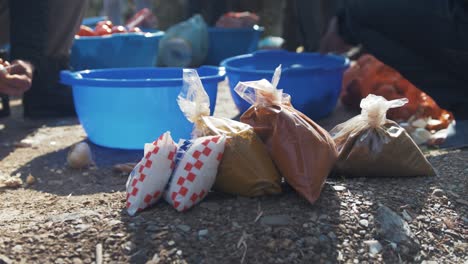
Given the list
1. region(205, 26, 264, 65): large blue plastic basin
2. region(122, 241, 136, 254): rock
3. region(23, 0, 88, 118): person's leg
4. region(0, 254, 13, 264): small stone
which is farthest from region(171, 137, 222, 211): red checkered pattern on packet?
region(205, 26, 264, 65): large blue plastic basin

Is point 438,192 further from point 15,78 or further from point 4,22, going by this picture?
point 4,22

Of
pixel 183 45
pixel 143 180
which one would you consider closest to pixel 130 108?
pixel 143 180

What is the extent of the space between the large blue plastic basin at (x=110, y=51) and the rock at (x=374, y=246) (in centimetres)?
217

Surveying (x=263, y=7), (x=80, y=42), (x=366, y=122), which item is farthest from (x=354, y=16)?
(x=263, y=7)

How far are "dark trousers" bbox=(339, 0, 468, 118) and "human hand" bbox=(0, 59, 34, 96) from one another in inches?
56.2

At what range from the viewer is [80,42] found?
3.16 m

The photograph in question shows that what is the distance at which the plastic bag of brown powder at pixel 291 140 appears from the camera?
1.54 m

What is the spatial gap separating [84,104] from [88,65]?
94 centimetres

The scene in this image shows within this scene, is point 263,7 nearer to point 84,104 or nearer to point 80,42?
point 80,42

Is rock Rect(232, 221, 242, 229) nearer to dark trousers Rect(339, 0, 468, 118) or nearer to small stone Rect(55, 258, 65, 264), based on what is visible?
small stone Rect(55, 258, 65, 264)

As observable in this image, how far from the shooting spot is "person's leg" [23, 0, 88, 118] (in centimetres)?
276

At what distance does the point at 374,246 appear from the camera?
4.78 ft

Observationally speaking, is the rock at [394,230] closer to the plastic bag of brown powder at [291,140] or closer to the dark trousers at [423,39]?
the plastic bag of brown powder at [291,140]

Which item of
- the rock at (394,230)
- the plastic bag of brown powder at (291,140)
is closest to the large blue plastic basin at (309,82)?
the plastic bag of brown powder at (291,140)
